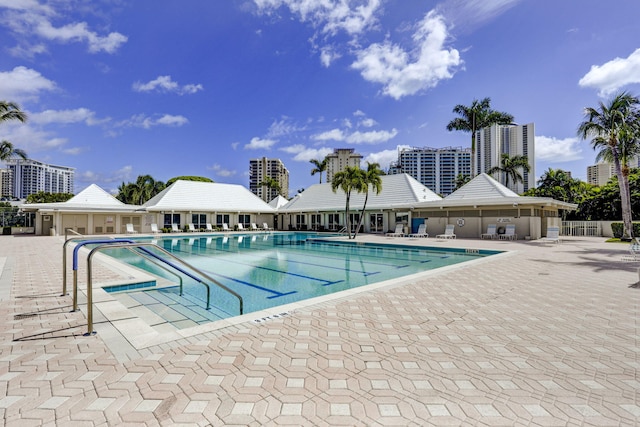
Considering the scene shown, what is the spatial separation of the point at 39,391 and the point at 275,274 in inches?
284

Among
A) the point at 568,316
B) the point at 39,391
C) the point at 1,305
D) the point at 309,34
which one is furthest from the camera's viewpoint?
the point at 309,34

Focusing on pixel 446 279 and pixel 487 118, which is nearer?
pixel 446 279

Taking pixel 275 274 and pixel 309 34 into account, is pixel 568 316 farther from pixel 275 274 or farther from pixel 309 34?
pixel 309 34

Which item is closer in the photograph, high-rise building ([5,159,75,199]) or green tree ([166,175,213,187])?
green tree ([166,175,213,187])

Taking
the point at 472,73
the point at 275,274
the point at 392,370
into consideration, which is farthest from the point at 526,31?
the point at 392,370

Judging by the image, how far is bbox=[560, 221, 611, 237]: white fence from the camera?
2178 centimetres

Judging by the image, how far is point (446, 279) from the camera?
698 cm

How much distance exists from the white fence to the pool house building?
1374 mm

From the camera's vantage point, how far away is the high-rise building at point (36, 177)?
321 feet

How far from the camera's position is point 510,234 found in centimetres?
1867

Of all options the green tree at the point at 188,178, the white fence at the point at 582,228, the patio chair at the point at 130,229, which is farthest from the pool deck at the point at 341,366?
the green tree at the point at 188,178

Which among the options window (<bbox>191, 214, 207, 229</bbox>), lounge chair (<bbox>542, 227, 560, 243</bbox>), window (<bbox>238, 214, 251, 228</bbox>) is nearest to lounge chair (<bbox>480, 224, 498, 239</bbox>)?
lounge chair (<bbox>542, 227, 560, 243</bbox>)

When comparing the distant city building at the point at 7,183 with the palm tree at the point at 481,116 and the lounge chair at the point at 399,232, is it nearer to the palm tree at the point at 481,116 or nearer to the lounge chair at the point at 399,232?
the lounge chair at the point at 399,232

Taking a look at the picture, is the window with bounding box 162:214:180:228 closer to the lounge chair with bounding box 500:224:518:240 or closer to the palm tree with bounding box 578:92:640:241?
the lounge chair with bounding box 500:224:518:240
